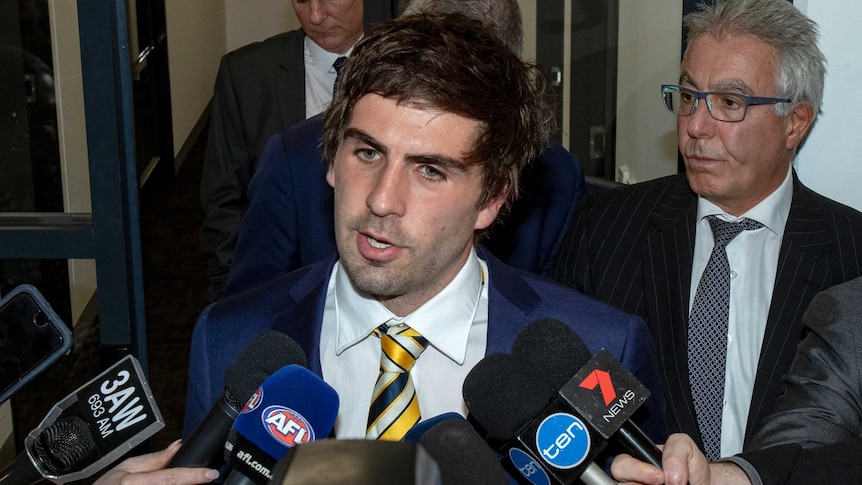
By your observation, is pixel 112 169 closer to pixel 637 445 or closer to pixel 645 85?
pixel 645 85

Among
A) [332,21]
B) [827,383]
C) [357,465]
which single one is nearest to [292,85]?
[332,21]

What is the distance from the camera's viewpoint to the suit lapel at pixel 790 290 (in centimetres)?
217

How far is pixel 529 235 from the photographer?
255cm

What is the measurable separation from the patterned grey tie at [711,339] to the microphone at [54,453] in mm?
1383

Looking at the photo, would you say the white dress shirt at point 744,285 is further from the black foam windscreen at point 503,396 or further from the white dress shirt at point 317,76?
the white dress shirt at point 317,76

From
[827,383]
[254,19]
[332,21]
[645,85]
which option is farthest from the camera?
[254,19]

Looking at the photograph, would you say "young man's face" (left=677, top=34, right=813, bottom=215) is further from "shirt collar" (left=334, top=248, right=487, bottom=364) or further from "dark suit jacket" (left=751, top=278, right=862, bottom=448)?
"shirt collar" (left=334, top=248, right=487, bottom=364)

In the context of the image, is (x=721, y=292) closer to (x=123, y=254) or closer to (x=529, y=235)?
(x=529, y=235)

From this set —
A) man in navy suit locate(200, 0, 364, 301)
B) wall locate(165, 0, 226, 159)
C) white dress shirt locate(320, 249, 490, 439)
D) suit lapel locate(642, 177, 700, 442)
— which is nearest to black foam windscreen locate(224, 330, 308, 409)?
white dress shirt locate(320, 249, 490, 439)

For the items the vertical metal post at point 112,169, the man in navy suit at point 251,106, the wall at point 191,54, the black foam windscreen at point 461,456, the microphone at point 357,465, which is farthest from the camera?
the wall at point 191,54

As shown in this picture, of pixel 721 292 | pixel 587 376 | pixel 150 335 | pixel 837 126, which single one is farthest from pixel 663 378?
pixel 150 335

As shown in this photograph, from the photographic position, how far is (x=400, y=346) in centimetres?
167

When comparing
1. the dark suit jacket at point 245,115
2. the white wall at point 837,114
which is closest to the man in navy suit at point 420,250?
the white wall at point 837,114

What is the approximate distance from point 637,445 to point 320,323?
69cm
